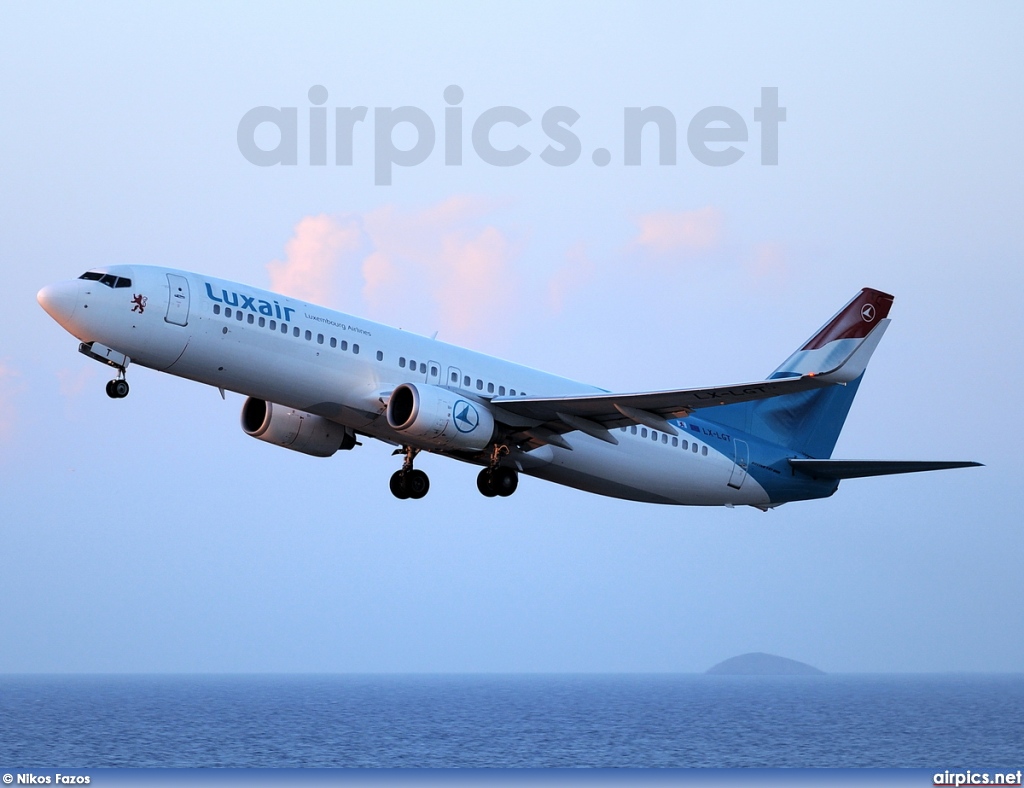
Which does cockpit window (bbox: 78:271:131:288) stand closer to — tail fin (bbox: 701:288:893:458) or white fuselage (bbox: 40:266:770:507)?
white fuselage (bbox: 40:266:770:507)

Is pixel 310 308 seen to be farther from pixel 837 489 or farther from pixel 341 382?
pixel 837 489

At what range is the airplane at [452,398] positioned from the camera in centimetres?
3484

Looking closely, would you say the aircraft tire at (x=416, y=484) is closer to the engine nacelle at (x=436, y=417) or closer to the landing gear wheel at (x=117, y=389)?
the engine nacelle at (x=436, y=417)

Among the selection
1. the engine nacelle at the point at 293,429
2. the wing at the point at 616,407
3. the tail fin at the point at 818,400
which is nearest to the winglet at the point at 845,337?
the tail fin at the point at 818,400

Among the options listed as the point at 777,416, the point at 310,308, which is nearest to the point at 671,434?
the point at 777,416

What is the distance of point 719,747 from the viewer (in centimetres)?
13450

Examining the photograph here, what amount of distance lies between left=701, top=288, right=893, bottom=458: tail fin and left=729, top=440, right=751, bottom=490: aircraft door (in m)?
0.90

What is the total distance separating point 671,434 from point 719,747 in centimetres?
10039

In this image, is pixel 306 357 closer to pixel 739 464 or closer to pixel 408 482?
pixel 408 482

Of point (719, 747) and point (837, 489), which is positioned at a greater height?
point (837, 489)

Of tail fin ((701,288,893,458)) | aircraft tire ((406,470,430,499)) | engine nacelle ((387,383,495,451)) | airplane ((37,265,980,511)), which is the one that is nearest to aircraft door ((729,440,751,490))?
airplane ((37,265,980,511))

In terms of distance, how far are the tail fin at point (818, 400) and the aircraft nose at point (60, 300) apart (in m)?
21.8

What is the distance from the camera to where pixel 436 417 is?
3694 centimetres

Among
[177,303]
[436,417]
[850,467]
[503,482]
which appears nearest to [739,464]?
[850,467]
